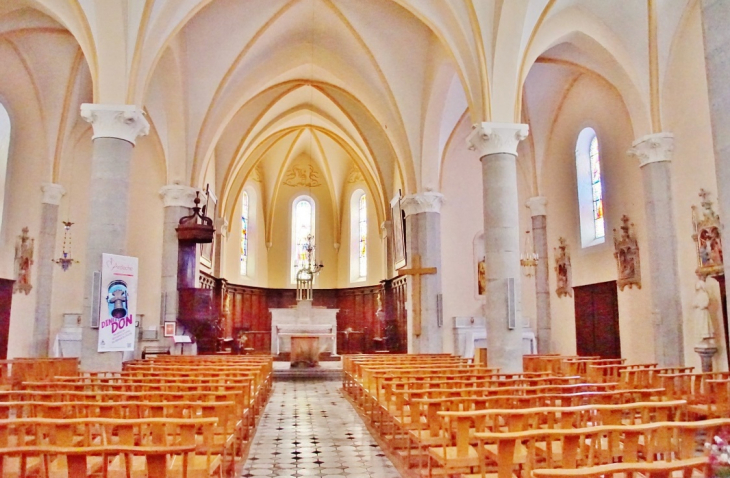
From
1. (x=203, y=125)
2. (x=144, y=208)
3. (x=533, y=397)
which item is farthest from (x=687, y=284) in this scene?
(x=144, y=208)

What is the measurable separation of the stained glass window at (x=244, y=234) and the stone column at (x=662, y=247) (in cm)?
1877

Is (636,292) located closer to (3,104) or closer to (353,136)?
(353,136)

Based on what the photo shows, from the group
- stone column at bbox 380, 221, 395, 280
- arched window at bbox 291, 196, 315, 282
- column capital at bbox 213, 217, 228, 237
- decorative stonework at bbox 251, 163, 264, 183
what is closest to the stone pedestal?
stone column at bbox 380, 221, 395, 280

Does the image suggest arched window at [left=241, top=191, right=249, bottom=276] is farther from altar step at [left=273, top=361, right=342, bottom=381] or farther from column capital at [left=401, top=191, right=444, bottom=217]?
column capital at [left=401, top=191, right=444, bottom=217]

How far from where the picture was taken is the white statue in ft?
38.6

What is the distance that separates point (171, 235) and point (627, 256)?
42.6 ft

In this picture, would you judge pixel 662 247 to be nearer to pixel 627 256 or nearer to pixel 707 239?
pixel 707 239

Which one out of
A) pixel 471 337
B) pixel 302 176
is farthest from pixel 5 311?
pixel 302 176

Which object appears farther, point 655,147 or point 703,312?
point 655,147

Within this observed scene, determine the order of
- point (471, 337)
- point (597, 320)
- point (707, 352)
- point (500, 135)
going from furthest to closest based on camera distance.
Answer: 1. point (471, 337)
2. point (597, 320)
3. point (500, 135)
4. point (707, 352)

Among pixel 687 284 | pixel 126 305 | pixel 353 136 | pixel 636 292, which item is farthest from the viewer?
pixel 353 136

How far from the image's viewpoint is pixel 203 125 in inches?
672

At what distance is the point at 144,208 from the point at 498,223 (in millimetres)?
11798

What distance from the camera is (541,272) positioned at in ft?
63.1
